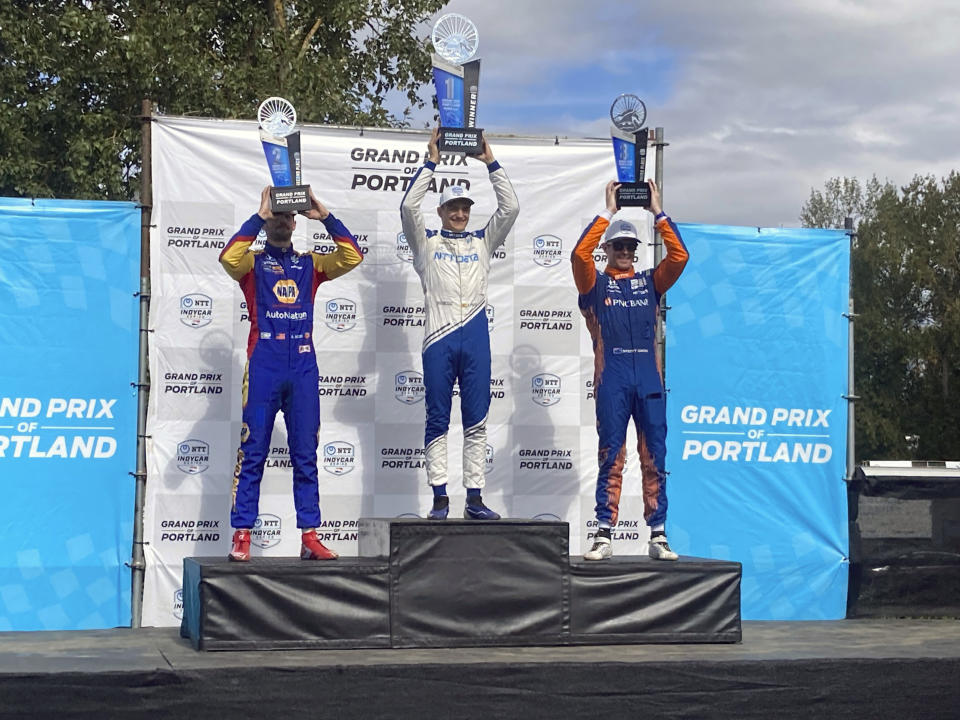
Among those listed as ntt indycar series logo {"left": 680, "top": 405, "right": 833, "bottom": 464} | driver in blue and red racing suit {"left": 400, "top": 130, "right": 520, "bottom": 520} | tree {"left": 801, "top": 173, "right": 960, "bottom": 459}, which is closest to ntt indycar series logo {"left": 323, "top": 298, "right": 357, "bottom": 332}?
driver in blue and red racing suit {"left": 400, "top": 130, "right": 520, "bottom": 520}

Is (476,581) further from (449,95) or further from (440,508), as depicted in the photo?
(449,95)

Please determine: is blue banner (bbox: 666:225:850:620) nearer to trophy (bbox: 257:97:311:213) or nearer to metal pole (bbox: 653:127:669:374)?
metal pole (bbox: 653:127:669:374)

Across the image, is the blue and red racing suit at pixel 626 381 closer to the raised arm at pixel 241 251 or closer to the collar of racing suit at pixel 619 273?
the collar of racing suit at pixel 619 273

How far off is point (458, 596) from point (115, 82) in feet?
32.0

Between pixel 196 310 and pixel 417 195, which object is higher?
pixel 417 195

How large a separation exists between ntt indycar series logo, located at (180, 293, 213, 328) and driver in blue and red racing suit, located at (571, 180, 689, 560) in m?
2.06

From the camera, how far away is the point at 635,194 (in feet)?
17.9

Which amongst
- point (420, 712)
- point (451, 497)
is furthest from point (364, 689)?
point (451, 497)

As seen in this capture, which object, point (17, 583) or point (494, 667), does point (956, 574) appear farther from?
point (17, 583)

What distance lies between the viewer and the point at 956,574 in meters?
6.95

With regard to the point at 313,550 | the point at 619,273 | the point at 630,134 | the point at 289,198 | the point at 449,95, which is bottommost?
the point at 313,550

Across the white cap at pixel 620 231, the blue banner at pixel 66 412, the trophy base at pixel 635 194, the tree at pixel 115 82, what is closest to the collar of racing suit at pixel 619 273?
the white cap at pixel 620 231

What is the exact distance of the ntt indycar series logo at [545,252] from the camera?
6910mm

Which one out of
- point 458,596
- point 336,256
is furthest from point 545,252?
point 458,596
